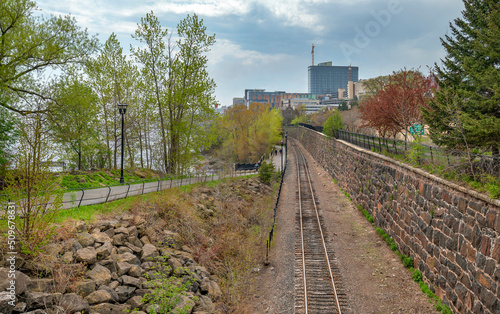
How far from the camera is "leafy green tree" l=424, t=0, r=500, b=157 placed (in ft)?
41.9

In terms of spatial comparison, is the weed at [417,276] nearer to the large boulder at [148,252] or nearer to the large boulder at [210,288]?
the large boulder at [210,288]

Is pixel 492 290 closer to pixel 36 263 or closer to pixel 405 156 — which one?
pixel 405 156

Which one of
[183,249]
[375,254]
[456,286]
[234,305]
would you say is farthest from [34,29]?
[456,286]

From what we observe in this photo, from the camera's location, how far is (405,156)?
669 inches

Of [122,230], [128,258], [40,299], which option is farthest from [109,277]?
[122,230]

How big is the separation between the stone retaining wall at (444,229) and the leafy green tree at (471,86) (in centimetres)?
212

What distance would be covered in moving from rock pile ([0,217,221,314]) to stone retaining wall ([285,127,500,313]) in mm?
7713

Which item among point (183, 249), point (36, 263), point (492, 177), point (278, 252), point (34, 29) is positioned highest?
point (34, 29)

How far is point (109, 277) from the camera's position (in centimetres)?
951

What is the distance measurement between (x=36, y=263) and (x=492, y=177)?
12.0m

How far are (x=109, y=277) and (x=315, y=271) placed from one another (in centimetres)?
864

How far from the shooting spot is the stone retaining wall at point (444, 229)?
361 inches

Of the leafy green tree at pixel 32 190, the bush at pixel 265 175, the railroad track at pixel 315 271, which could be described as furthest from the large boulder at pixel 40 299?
the bush at pixel 265 175

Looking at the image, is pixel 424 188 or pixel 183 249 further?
pixel 183 249
